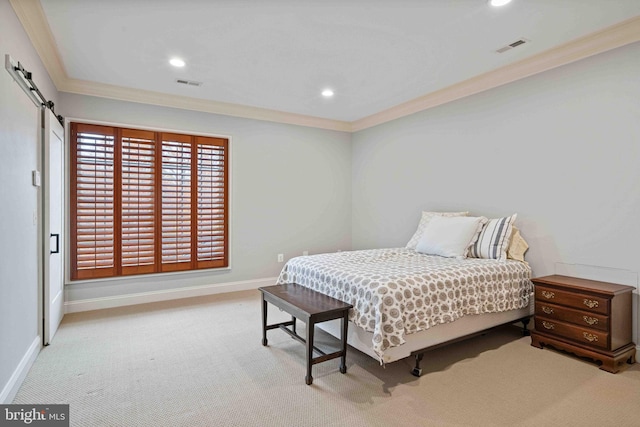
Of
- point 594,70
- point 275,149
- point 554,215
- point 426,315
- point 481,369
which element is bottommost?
point 481,369

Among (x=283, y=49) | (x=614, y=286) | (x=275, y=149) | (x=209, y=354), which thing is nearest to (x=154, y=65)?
(x=283, y=49)

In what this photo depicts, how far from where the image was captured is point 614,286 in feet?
9.03

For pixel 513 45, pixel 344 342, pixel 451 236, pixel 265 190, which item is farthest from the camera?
pixel 265 190

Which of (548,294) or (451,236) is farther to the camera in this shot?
(451,236)

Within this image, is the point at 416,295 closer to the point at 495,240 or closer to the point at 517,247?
the point at 495,240

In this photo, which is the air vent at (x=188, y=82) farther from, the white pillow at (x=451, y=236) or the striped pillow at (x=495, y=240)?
the striped pillow at (x=495, y=240)

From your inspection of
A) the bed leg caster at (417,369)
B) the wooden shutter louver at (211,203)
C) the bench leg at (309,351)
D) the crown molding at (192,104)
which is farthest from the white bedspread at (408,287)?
the crown molding at (192,104)

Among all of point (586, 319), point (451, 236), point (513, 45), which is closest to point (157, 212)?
point (451, 236)

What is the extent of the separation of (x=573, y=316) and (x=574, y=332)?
5.0 inches

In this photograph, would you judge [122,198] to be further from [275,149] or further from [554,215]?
[554,215]

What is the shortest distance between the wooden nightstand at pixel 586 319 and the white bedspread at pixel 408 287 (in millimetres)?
274

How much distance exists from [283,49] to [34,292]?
2.88 metres

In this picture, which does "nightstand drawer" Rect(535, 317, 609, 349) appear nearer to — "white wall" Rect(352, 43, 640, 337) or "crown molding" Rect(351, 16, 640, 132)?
"white wall" Rect(352, 43, 640, 337)

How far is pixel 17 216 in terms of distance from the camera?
2.35m
